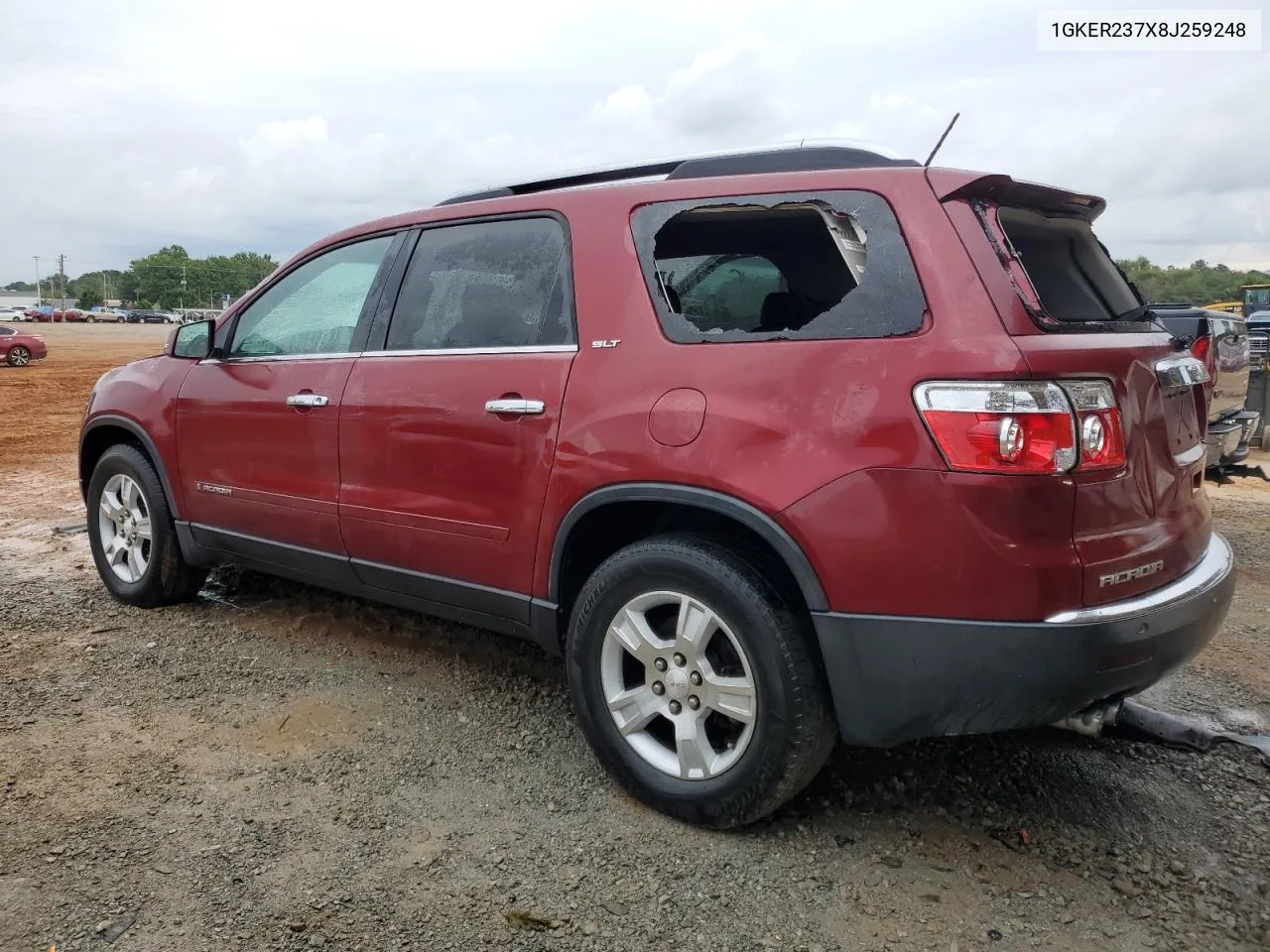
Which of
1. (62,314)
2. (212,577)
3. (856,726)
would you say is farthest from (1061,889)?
(62,314)

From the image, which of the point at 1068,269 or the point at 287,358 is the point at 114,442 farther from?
the point at 1068,269

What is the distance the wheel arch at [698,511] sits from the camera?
2.50m

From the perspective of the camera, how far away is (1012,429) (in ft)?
7.41

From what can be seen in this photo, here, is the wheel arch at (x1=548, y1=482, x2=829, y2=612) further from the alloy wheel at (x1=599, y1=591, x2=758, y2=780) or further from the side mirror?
the side mirror

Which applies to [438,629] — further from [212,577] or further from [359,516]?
[212,577]

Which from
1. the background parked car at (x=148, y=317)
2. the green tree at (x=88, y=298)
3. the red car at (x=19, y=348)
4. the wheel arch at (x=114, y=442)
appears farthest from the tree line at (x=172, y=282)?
the wheel arch at (x=114, y=442)

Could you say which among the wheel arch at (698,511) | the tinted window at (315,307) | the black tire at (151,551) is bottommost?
the black tire at (151,551)

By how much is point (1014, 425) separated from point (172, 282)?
394 feet

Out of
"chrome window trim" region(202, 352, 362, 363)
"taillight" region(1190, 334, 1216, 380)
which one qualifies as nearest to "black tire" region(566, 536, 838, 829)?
"chrome window trim" region(202, 352, 362, 363)

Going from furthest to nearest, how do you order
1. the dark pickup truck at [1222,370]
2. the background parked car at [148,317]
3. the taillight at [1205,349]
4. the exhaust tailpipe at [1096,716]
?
the background parked car at [148,317]
the dark pickup truck at [1222,370]
the taillight at [1205,349]
the exhaust tailpipe at [1096,716]

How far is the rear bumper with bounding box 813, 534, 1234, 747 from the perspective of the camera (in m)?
2.29

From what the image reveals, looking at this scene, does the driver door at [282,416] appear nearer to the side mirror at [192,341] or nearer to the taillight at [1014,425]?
the side mirror at [192,341]

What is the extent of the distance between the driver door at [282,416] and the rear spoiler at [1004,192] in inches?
85.0

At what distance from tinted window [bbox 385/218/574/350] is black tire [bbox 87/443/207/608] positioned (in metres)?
1.76
